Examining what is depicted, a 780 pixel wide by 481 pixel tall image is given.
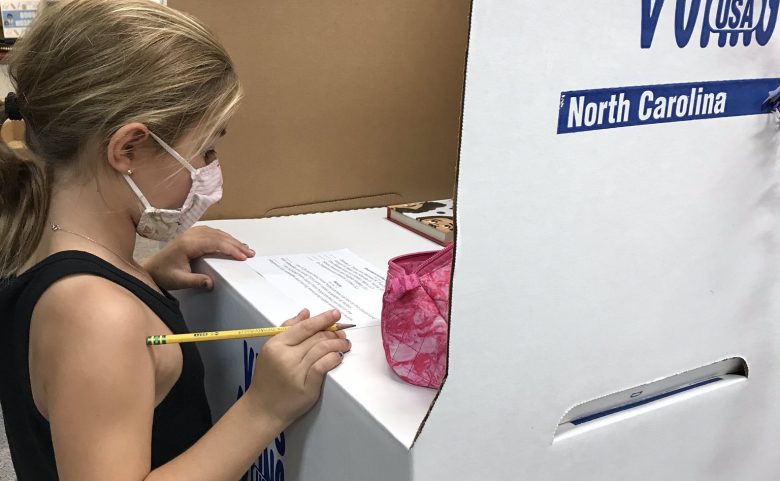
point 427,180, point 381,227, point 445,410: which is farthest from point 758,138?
point 427,180

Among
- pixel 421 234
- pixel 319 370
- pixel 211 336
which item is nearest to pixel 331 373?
pixel 319 370

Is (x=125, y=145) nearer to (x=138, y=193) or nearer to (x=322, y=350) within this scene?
(x=138, y=193)

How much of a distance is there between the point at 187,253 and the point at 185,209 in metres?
0.14

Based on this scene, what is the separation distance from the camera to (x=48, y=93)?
0.69 metres

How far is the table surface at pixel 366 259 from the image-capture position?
0.54m

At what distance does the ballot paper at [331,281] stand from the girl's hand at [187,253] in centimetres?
3

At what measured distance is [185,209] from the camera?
0.79 m

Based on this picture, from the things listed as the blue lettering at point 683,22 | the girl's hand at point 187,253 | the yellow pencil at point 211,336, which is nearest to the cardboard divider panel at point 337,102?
the girl's hand at point 187,253

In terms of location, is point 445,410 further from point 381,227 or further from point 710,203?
point 381,227

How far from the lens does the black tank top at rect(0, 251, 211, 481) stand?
67 cm

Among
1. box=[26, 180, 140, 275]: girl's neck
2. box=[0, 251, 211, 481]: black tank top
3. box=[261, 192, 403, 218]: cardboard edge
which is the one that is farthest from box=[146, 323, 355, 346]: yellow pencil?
box=[261, 192, 403, 218]: cardboard edge

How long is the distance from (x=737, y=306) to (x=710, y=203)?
116 millimetres

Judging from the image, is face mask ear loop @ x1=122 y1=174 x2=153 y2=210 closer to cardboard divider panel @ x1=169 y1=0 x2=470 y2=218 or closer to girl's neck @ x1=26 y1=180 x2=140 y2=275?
girl's neck @ x1=26 y1=180 x2=140 y2=275

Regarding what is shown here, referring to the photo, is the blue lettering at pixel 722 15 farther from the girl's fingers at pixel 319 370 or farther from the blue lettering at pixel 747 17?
the girl's fingers at pixel 319 370
